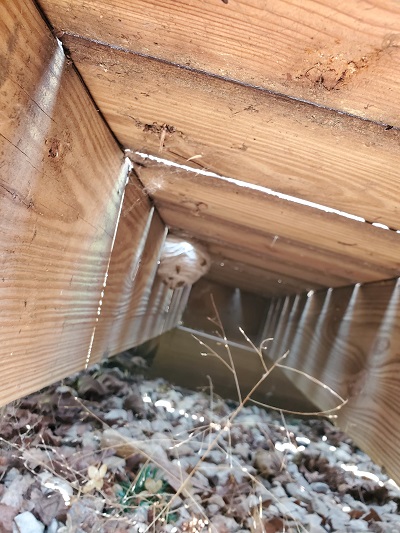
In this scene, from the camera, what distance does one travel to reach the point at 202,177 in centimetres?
171

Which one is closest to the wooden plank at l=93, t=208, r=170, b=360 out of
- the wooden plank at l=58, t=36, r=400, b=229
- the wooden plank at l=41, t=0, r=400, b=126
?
the wooden plank at l=58, t=36, r=400, b=229

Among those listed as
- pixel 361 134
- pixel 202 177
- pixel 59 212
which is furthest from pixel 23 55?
pixel 202 177

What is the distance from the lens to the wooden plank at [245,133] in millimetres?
1008

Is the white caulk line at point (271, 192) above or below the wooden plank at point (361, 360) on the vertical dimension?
above

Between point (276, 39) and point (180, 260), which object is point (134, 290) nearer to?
point (180, 260)

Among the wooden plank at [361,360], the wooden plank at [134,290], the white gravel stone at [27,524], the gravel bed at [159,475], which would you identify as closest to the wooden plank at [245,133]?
the wooden plank at [134,290]

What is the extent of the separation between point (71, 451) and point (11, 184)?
3.89 feet

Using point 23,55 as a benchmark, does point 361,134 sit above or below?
above

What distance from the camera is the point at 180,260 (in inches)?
129

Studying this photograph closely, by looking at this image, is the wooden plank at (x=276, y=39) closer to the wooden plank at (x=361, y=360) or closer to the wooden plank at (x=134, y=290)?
the wooden plank at (x=134, y=290)

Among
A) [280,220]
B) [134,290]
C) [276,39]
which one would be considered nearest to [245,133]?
[276,39]

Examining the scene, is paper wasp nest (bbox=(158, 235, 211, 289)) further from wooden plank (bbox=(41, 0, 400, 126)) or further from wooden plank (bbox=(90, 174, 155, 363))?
wooden plank (bbox=(41, 0, 400, 126))

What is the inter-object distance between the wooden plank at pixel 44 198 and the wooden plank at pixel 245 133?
0.09m

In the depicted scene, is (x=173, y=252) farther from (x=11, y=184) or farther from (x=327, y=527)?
(x=11, y=184)
